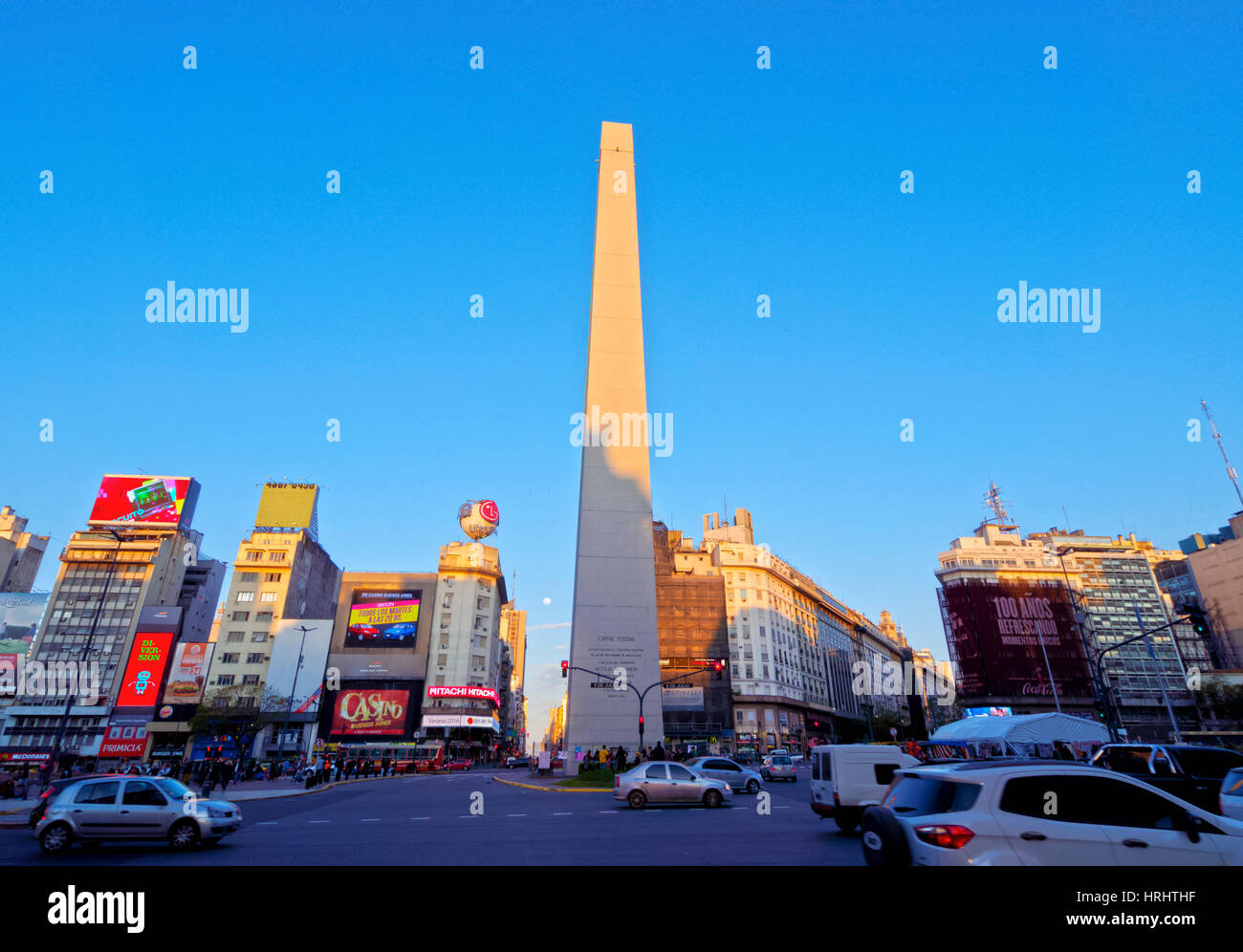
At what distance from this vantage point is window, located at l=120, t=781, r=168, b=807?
11719 millimetres

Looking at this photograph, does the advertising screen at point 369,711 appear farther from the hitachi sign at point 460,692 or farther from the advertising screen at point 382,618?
the advertising screen at point 382,618

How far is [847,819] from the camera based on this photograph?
12594 millimetres

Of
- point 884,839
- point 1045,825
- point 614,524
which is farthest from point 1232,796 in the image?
point 614,524

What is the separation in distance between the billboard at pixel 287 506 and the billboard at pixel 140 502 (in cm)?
1052

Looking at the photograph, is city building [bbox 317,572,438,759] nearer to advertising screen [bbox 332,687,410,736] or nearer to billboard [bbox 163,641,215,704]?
advertising screen [bbox 332,687,410,736]

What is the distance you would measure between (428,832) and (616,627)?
22732 mm

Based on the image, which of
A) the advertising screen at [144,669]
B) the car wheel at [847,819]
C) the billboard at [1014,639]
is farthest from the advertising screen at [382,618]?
the billboard at [1014,639]

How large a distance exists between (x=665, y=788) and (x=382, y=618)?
7917 cm

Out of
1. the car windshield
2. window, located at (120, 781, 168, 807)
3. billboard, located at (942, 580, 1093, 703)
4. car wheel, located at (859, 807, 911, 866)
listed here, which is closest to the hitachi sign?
the car windshield

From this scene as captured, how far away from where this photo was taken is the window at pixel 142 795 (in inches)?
461

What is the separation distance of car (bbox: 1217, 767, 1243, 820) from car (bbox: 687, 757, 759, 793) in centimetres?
1597

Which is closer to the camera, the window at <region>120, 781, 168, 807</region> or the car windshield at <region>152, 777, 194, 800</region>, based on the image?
the window at <region>120, 781, 168, 807</region>

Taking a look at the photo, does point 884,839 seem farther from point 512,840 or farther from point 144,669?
point 144,669
